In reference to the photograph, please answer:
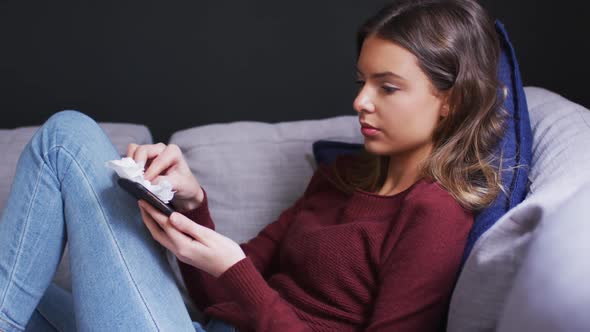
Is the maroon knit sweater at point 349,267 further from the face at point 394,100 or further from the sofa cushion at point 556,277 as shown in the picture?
the sofa cushion at point 556,277

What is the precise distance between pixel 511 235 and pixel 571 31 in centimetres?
143

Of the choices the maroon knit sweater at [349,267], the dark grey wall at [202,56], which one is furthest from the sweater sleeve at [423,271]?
the dark grey wall at [202,56]

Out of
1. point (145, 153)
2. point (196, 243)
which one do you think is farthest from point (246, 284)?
point (145, 153)

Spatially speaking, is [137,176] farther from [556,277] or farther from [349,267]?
[556,277]

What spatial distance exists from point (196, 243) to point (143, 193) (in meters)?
0.12

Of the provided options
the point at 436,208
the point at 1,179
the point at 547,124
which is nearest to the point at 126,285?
the point at 436,208

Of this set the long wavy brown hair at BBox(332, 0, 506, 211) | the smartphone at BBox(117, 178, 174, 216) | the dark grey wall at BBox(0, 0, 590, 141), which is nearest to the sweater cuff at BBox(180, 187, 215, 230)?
the smartphone at BBox(117, 178, 174, 216)

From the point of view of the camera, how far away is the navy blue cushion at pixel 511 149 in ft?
3.66

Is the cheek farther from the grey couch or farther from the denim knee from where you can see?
the denim knee

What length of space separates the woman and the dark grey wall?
78 centimetres

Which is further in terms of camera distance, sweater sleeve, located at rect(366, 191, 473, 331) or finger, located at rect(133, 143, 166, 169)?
finger, located at rect(133, 143, 166, 169)

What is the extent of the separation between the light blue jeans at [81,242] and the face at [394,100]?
47 centimetres

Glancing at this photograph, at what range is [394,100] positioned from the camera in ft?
3.96

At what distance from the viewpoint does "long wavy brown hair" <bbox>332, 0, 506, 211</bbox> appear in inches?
47.0
